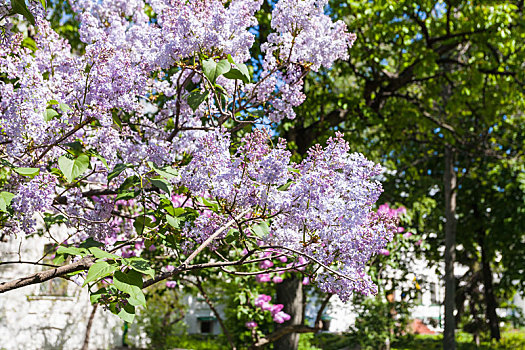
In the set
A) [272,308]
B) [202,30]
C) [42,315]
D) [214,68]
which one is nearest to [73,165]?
[214,68]

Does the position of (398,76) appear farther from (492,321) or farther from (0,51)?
(492,321)

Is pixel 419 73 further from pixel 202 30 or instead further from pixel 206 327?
pixel 206 327

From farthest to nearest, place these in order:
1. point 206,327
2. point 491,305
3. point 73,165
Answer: point 206,327
point 491,305
point 73,165

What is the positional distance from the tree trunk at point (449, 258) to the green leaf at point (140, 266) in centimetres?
862

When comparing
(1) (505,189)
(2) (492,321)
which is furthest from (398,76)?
(2) (492,321)

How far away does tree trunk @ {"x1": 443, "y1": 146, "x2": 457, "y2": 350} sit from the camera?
353 inches

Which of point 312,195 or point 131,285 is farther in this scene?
point 312,195

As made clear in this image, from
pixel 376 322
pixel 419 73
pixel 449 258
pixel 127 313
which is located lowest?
pixel 376 322

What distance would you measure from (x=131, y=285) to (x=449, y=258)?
8965 mm

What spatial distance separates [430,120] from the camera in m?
8.47

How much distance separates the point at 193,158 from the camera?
1.83m

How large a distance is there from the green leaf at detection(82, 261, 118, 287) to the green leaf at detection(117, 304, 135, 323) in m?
0.17

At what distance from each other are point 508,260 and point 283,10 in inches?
468

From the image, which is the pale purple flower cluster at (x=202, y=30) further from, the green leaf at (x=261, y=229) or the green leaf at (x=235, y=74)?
the green leaf at (x=261, y=229)
